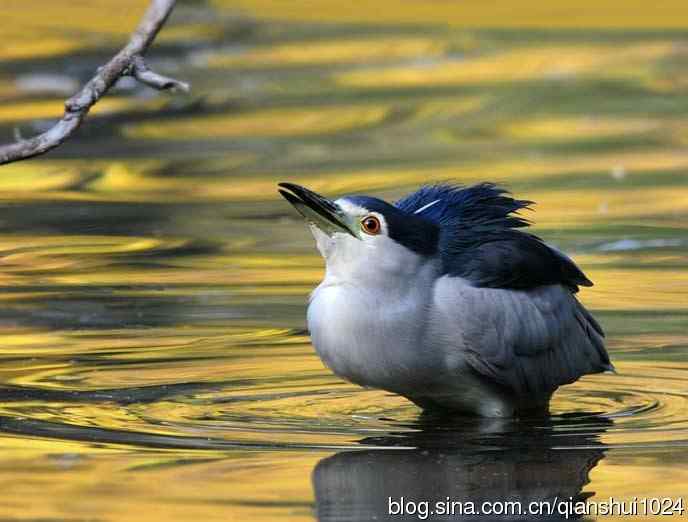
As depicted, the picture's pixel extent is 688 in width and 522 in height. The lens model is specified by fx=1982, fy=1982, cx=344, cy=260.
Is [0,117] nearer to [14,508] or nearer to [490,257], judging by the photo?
[490,257]

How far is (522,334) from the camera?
8.38m

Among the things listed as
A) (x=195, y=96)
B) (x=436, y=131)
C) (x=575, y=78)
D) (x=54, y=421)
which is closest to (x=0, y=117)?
(x=195, y=96)

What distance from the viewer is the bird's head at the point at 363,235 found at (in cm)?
785

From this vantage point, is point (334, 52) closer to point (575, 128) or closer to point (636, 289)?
point (575, 128)

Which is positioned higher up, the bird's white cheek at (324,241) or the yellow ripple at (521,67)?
the yellow ripple at (521,67)

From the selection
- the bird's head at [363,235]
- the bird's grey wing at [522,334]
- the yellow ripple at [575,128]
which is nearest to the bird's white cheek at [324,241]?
the bird's head at [363,235]

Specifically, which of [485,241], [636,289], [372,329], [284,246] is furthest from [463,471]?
[284,246]

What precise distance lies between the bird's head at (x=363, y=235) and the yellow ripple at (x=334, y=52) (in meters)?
11.3

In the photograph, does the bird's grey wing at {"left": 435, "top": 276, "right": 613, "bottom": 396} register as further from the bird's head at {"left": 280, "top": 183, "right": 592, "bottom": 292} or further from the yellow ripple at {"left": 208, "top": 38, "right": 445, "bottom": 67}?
the yellow ripple at {"left": 208, "top": 38, "right": 445, "bottom": 67}

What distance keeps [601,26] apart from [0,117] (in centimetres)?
732

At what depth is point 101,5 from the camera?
22.3 m

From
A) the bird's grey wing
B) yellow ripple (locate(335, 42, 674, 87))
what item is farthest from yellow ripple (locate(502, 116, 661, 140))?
the bird's grey wing

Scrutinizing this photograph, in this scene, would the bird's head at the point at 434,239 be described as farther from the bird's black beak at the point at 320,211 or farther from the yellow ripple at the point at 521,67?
the yellow ripple at the point at 521,67

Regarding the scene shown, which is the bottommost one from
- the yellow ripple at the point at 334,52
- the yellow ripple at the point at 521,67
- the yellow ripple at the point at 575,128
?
the yellow ripple at the point at 575,128
